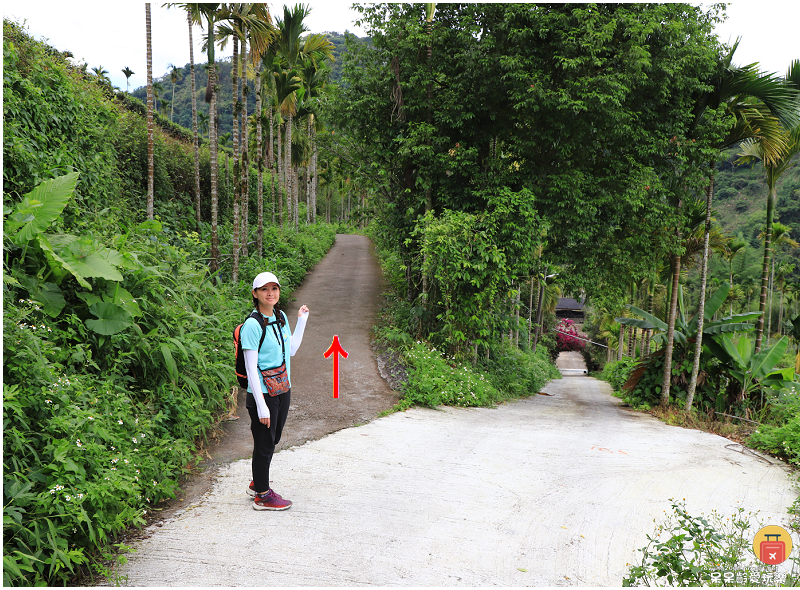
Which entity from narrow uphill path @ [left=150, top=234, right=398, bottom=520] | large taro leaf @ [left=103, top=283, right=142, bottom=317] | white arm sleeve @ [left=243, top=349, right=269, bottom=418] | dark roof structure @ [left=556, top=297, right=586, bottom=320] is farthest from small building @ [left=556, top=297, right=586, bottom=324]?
white arm sleeve @ [left=243, top=349, right=269, bottom=418]

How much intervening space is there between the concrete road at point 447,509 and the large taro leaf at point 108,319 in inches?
66.4

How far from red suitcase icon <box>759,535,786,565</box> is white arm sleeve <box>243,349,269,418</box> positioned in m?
3.60

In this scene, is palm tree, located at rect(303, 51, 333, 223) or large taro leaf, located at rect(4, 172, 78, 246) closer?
large taro leaf, located at rect(4, 172, 78, 246)

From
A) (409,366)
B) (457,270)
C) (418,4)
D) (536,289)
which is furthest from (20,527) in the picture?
(536,289)

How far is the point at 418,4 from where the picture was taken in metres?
11.1

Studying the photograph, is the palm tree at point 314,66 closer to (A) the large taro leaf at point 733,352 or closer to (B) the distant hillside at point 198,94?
(A) the large taro leaf at point 733,352

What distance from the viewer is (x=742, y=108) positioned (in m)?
10.3

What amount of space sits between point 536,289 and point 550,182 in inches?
880

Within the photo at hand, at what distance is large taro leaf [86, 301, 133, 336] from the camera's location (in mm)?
4624

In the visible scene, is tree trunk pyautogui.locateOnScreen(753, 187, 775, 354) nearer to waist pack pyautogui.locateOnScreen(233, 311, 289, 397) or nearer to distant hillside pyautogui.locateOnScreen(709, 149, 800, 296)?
waist pack pyautogui.locateOnScreen(233, 311, 289, 397)

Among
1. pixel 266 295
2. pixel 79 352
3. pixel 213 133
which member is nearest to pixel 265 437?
pixel 266 295

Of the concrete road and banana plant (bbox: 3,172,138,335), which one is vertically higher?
banana plant (bbox: 3,172,138,335)

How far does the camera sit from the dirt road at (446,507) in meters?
3.32

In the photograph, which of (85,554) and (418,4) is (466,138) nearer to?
(418,4)
